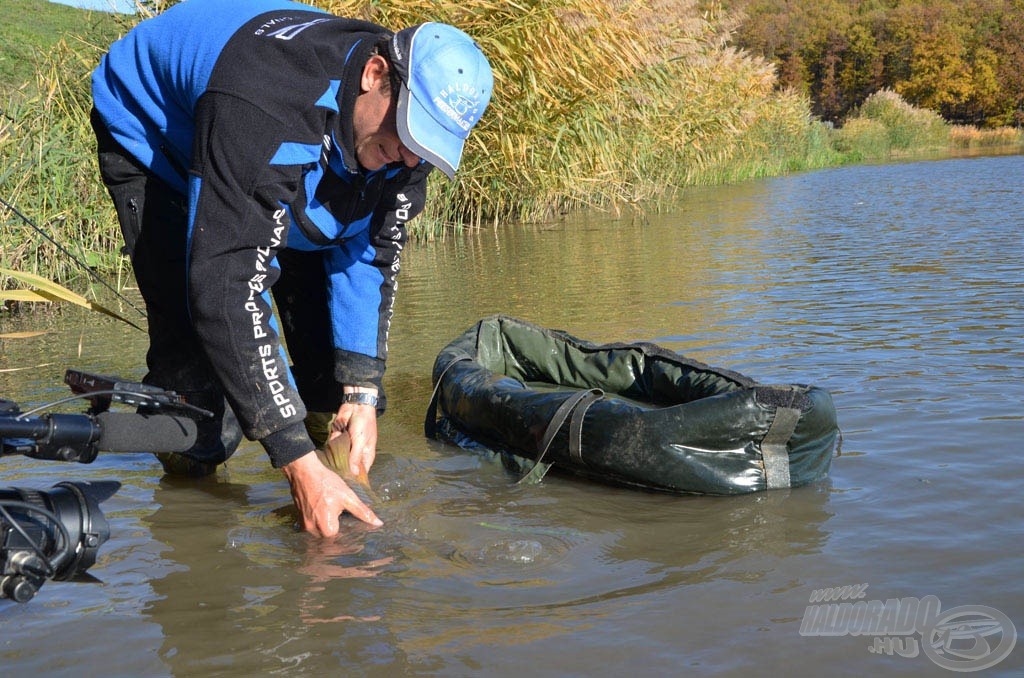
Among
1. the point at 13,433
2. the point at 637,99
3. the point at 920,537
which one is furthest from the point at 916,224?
the point at 13,433

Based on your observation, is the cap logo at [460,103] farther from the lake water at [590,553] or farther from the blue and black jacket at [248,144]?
the lake water at [590,553]

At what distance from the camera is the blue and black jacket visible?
259 centimetres

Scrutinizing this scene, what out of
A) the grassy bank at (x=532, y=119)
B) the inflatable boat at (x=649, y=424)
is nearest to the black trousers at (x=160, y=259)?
the inflatable boat at (x=649, y=424)

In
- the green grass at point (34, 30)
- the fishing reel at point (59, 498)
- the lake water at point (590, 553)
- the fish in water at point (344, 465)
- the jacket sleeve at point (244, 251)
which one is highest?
the green grass at point (34, 30)

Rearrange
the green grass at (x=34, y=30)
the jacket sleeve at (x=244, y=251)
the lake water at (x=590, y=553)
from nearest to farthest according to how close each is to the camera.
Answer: the lake water at (x=590, y=553), the jacket sleeve at (x=244, y=251), the green grass at (x=34, y=30)

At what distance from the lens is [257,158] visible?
2570 mm

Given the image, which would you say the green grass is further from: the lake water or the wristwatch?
the wristwatch

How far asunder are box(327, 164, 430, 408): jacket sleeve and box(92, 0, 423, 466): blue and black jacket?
280mm

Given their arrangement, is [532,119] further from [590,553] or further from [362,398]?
[590,553]

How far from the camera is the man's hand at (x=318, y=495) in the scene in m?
2.77

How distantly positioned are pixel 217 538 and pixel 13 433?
1.24 meters

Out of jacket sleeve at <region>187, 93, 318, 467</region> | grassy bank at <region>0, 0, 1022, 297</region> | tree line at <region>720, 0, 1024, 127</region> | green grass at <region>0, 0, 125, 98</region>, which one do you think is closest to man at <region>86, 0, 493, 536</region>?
jacket sleeve at <region>187, 93, 318, 467</region>

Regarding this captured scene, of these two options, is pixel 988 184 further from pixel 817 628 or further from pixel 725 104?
pixel 817 628

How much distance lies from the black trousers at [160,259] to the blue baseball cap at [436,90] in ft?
3.13
